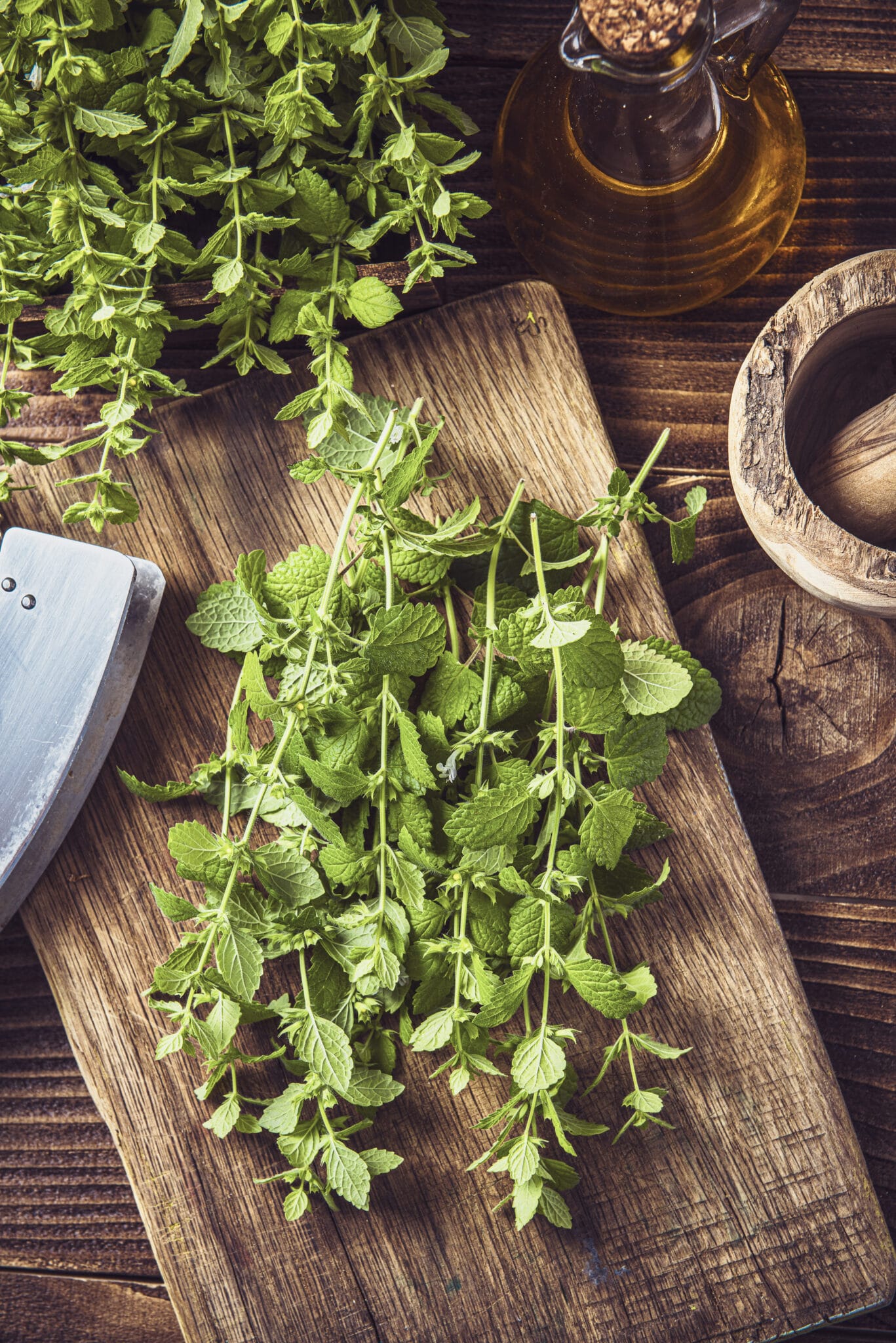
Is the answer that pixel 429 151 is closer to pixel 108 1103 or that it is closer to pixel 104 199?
pixel 104 199

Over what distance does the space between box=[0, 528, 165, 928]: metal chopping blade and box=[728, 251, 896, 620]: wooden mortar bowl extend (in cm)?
53

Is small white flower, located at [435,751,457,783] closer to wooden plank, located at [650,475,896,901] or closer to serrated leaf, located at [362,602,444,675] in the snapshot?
serrated leaf, located at [362,602,444,675]

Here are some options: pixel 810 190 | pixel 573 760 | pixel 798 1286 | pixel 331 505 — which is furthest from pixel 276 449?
pixel 798 1286

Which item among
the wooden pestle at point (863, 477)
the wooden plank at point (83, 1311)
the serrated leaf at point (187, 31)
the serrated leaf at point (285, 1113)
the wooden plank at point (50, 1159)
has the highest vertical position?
the serrated leaf at point (187, 31)

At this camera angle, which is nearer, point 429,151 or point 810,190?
point 429,151

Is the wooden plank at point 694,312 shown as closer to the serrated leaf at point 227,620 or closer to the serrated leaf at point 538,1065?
the serrated leaf at point 227,620

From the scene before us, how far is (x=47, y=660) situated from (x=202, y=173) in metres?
0.42

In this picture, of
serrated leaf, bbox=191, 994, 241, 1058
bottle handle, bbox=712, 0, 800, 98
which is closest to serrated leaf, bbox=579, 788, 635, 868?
serrated leaf, bbox=191, 994, 241, 1058

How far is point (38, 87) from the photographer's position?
738mm

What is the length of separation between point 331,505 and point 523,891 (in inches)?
15.6

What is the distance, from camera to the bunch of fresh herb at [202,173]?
2.26 feet

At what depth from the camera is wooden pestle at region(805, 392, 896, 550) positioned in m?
0.74

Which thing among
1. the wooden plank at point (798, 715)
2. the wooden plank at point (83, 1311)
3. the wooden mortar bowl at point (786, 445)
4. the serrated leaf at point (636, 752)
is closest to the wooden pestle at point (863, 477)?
the wooden mortar bowl at point (786, 445)

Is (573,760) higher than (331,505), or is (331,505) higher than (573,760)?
(331,505)
